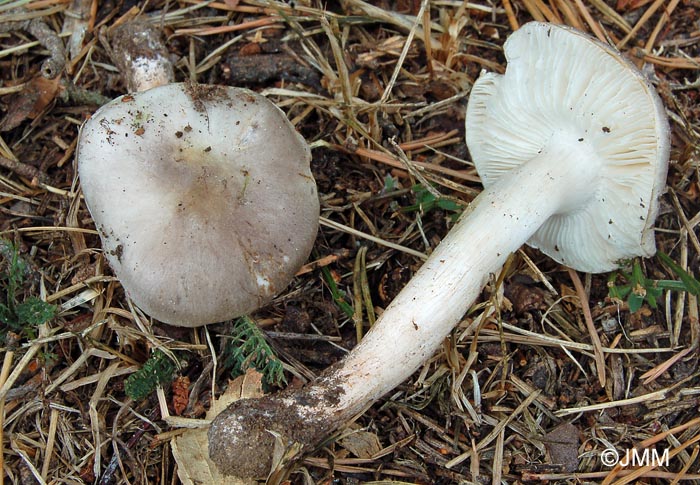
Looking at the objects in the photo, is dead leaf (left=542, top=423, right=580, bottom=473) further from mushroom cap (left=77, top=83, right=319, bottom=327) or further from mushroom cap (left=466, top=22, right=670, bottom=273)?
mushroom cap (left=77, top=83, right=319, bottom=327)

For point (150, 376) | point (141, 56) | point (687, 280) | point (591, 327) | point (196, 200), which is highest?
point (141, 56)

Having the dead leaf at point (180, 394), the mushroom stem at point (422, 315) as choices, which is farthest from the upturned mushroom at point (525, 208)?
the dead leaf at point (180, 394)

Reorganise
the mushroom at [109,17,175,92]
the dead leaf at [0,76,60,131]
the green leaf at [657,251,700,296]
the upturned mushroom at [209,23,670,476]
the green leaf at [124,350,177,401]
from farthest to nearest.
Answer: the dead leaf at [0,76,60,131] < the mushroom at [109,17,175,92] < the green leaf at [657,251,700,296] < the green leaf at [124,350,177,401] < the upturned mushroom at [209,23,670,476]

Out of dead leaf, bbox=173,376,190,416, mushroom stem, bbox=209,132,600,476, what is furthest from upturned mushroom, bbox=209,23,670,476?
dead leaf, bbox=173,376,190,416

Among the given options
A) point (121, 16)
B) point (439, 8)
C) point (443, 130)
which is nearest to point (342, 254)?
point (443, 130)

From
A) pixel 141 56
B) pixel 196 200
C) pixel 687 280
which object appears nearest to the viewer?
pixel 196 200

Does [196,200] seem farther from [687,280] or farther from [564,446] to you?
[687,280]

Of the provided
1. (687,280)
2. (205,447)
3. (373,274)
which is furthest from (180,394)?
(687,280)
